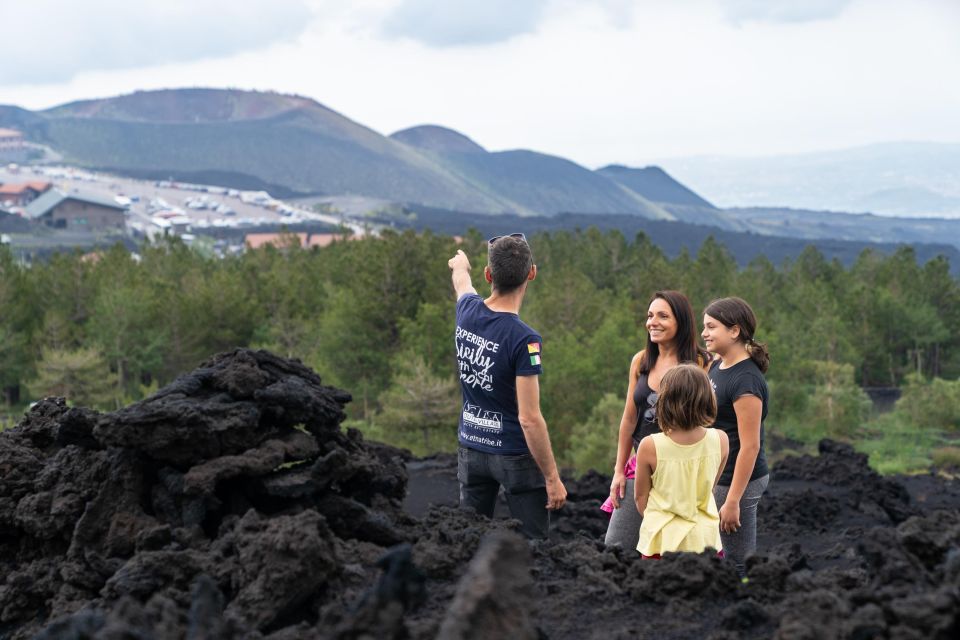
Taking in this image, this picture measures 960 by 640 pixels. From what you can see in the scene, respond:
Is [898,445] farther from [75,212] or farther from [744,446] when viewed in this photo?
[75,212]

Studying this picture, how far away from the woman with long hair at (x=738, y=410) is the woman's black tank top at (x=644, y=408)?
1.10ft

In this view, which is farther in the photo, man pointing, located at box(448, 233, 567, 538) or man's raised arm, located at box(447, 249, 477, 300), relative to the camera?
man's raised arm, located at box(447, 249, 477, 300)

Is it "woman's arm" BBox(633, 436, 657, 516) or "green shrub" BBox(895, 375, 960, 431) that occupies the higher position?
"woman's arm" BBox(633, 436, 657, 516)

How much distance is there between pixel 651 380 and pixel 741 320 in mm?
562

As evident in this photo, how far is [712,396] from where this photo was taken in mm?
4348

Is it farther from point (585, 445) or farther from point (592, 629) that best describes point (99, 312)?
point (592, 629)

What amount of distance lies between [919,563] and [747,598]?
69 centimetres

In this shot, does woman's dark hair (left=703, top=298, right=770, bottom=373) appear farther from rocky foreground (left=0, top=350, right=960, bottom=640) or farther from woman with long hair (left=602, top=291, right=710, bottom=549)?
rocky foreground (left=0, top=350, right=960, bottom=640)

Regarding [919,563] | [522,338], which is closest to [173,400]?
[522,338]

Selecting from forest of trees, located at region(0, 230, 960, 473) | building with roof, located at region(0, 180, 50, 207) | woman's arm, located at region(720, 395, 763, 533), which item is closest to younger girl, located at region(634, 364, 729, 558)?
woman's arm, located at region(720, 395, 763, 533)

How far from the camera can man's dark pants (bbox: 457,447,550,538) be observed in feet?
16.5

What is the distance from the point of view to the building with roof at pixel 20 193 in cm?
13250

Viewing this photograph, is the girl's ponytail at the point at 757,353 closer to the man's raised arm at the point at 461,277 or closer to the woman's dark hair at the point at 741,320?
the woman's dark hair at the point at 741,320

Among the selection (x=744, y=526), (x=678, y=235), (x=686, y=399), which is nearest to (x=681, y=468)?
(x=686, y=399)
